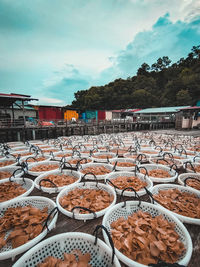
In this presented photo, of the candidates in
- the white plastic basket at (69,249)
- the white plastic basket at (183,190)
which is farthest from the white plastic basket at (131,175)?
the white plastic basket at (69,249)

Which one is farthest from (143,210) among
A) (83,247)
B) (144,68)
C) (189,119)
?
(144,68)

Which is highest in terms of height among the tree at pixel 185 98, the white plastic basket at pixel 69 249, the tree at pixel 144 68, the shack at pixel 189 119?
the tree at pixel 144 68

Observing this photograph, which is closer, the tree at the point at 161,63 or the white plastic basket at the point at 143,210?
the white plastic basket at the point at 143,210

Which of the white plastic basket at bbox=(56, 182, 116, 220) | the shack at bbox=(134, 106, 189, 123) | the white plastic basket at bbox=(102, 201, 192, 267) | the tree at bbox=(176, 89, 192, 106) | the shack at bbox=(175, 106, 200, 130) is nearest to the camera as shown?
the white plastic basket at bbox=(102, 201, 192, 267)

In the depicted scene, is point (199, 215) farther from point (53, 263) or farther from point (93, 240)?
point (53, 263)

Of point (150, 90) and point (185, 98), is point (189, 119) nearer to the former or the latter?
point (185, 98)

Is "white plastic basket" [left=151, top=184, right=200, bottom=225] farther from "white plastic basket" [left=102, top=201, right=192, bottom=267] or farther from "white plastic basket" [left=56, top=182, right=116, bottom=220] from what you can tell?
"white plastic basket" [left=56, top=182, right=116, bottom=220]

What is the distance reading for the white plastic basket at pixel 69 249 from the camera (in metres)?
1.01

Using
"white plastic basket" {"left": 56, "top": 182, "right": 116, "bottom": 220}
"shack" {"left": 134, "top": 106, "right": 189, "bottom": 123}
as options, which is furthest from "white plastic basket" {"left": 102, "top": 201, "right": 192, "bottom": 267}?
"shack" {"left": 134, "top": 106, "right": 189, "bottom": 123}

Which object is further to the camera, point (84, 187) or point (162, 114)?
point (162, 114)

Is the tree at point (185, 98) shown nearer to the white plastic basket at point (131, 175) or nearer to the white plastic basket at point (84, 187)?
the white plastic basket at point (131, 175)

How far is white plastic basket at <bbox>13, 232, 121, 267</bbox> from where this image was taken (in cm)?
101

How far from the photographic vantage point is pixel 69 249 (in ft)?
3.87

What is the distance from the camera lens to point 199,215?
4.75ft
